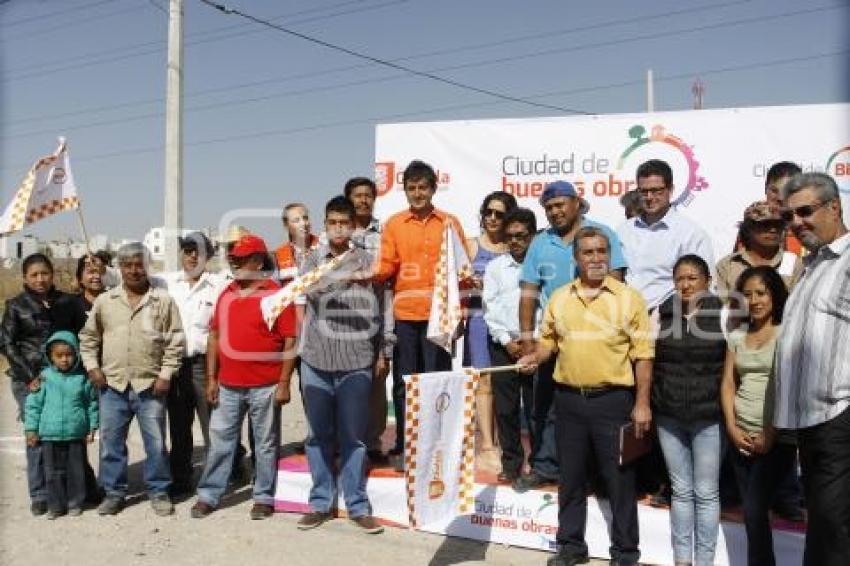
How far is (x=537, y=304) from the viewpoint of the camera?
16.2 feet

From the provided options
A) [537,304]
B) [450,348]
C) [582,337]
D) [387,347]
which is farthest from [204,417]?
[582,337]

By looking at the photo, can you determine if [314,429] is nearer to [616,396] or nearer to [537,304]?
[537,304]

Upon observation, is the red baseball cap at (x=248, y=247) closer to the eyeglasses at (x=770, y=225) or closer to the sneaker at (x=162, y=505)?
the sneaker at (x=162, y=505)

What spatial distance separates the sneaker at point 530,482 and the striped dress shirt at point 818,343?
1914mm

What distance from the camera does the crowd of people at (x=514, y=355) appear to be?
359 centimetres

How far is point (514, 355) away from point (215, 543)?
7.58ft

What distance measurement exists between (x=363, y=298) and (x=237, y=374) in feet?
3.60

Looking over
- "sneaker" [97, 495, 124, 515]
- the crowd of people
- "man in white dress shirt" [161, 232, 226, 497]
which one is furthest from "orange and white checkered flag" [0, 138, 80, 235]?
"sneaker" [97, 495, 124, 515]

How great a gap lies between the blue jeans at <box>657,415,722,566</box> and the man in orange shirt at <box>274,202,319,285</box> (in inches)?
133

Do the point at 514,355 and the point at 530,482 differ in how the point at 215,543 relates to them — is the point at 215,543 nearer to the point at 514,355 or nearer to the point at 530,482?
the point at 530,482

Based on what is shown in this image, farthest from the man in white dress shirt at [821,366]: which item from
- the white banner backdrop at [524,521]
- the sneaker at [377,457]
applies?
the sneaker at [377,457]

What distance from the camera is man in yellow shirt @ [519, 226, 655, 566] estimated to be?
4184mm

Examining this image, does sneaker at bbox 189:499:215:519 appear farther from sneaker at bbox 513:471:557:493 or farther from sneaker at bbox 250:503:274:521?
sneaker at bbox 513:471:557:493

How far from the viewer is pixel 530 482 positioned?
5.04 m
